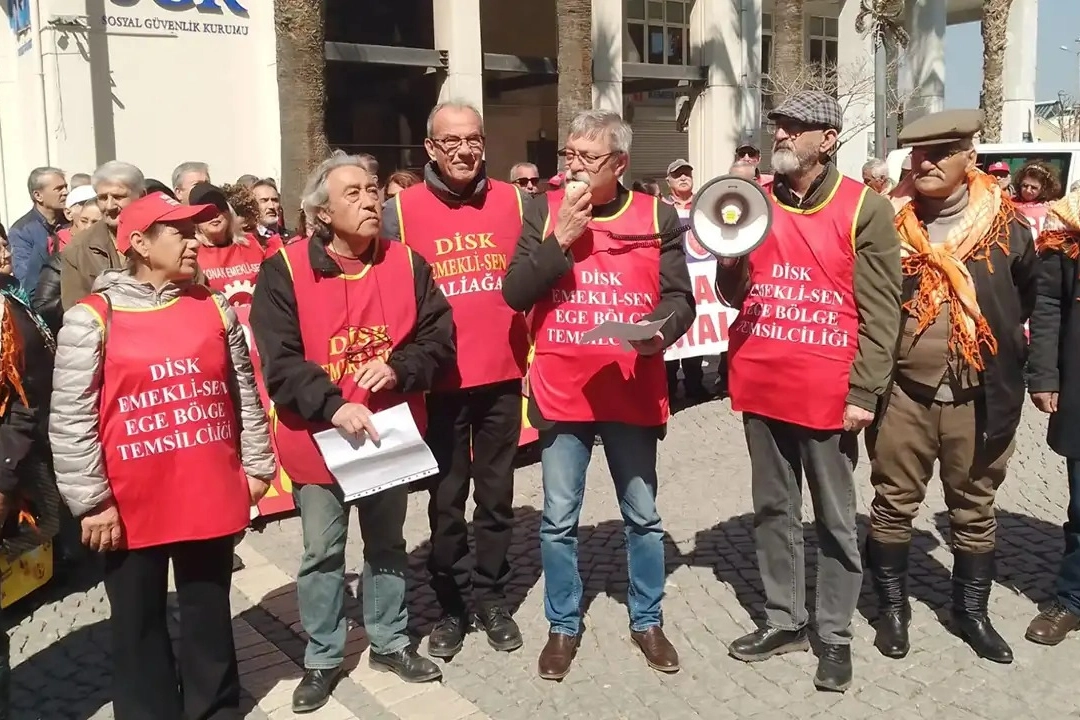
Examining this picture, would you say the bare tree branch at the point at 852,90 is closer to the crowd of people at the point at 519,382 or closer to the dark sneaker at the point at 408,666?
the crowd of people at the point at 519,382

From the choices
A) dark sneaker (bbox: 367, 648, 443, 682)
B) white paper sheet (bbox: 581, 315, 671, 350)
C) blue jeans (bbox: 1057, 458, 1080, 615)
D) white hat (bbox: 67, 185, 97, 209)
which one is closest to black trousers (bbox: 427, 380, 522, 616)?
dark sneaker (bbox: 367, 648, 443, 682)

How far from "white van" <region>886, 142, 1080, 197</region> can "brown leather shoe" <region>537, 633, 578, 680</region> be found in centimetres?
784

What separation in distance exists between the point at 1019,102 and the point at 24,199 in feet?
81.9

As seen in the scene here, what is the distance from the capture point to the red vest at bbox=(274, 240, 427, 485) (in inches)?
140

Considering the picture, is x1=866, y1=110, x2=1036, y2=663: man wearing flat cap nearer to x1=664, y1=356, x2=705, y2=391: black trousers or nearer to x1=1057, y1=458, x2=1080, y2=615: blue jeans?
x1=1057, y1=458, x2=1080, y2=615: blue jeans

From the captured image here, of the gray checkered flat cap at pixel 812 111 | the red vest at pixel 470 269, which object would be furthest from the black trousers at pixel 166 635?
the gray checkered flat cap at pixel 812 111

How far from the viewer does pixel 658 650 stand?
3.97 metres

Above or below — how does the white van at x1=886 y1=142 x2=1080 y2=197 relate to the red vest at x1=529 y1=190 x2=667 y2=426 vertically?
above

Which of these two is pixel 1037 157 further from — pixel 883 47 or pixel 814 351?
pixel 814 351

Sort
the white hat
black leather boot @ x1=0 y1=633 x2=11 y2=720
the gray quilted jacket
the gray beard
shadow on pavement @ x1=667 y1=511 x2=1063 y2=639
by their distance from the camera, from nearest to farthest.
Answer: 1. the gray quilted jacket
2. black leather boot @ x1=0 y1=633 x2=11 y2=720
3. the gray beard
4. shadow on pavement @ x1=667 y1=511 x2=1063 y2=639
5. the white hat

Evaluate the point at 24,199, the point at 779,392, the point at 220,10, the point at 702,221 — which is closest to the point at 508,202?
the point at 702,221

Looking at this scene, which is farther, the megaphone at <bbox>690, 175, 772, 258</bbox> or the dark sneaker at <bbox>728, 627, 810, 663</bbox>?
the dark sneaker at <bbox>728, 627, 810, 663</bbox>

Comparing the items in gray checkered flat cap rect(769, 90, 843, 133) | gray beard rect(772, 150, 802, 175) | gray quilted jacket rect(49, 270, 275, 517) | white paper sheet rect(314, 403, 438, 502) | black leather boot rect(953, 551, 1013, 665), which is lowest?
black leather boot rect(953, 551, 1013, 665)

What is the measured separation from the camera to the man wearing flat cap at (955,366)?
3814 millimetres
